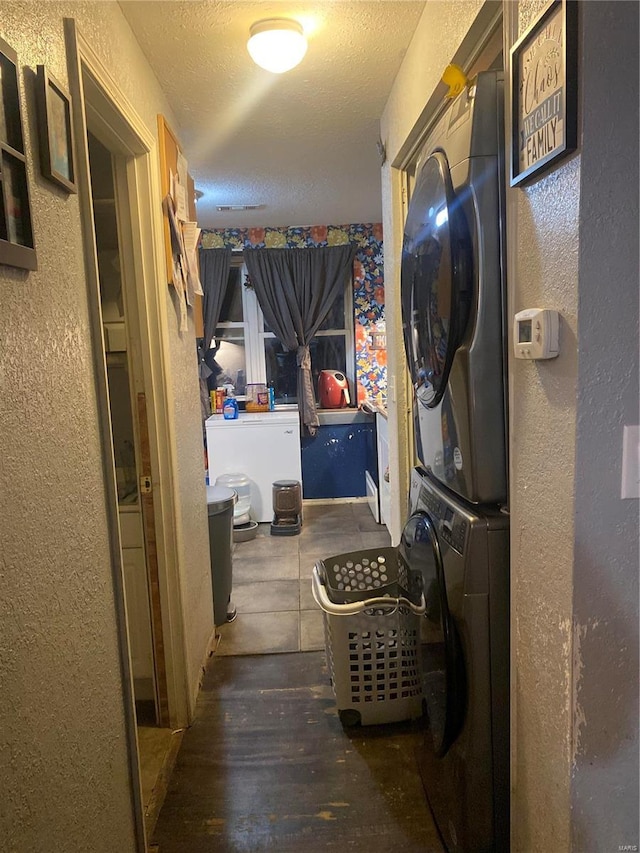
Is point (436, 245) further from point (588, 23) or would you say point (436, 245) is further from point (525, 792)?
point (525, 792)

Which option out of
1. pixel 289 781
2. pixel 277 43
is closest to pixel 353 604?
pixel 289 781

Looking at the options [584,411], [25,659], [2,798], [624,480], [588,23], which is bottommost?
[2,798]

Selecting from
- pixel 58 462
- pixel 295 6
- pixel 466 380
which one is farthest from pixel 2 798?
pixel 295 6

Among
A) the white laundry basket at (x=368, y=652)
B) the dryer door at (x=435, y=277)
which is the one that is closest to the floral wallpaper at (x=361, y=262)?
the white laundry basket at (x=368, y=652)

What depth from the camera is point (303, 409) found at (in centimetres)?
487

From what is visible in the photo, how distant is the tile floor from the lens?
2691mm

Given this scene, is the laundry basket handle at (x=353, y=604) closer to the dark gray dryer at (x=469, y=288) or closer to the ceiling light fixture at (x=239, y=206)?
the dark gray dryer at (x=469, y=288)

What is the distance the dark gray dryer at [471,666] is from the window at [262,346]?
12.4 ft

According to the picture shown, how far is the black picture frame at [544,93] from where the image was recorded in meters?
0.85

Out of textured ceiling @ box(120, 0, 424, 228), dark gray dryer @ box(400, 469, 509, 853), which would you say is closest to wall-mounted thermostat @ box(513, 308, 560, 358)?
dark gray dryer @ box(400, 469, 509, 853)

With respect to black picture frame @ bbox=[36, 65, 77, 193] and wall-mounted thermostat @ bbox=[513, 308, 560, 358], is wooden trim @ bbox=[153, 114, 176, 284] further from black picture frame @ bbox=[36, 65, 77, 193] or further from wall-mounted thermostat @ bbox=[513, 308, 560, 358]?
wall-mounted thermostat @ bbox=[513, 308, 560, 358]

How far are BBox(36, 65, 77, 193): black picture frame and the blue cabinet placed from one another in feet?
12.7

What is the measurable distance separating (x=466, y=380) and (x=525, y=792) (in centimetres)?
86

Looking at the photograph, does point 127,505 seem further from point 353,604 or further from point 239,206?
point 239,206
